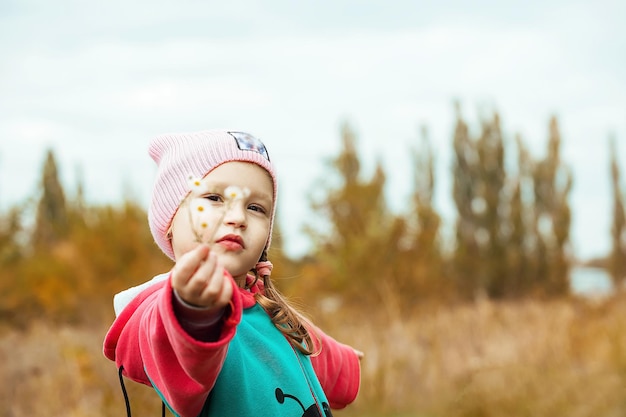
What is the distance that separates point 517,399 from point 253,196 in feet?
18.3

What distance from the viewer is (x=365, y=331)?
9.38 m

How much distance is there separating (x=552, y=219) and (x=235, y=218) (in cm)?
2290

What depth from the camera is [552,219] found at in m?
23.3

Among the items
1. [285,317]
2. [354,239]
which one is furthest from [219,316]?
[354,239]

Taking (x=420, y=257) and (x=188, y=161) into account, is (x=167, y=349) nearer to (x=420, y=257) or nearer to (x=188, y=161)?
(x=188, y=161)

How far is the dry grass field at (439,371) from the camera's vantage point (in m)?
6.43

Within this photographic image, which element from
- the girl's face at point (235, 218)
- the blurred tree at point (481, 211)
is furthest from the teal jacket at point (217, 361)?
the blurred tree at point (481, 211)

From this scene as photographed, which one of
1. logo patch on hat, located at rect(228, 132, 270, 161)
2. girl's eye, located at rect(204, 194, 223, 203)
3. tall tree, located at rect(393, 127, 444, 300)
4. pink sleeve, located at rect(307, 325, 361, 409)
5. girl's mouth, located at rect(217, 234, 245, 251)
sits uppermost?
logo patch on hat, located at rect(228, 132, 270, 161)

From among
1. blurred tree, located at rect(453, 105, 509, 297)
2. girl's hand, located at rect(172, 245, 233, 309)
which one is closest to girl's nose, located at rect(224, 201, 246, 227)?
girl's hand, located at rect(172, 245, 233, 309)

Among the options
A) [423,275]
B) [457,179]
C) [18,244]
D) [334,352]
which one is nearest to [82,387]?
[334,352]

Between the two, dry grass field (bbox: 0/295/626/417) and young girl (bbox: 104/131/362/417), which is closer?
young girl (bbox: 104/131/362/417)

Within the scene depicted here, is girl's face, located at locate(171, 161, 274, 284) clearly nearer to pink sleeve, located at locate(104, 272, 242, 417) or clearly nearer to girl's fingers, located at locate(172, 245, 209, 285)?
pink sleeve, located at locate(104, 272, 242, 417)

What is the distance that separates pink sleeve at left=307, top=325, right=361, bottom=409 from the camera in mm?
2229

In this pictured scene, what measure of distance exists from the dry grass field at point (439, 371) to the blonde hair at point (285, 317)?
12.8 feet
